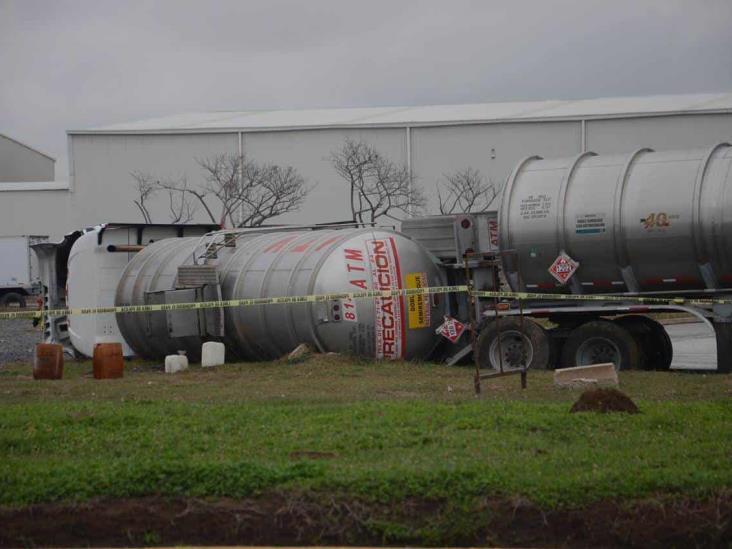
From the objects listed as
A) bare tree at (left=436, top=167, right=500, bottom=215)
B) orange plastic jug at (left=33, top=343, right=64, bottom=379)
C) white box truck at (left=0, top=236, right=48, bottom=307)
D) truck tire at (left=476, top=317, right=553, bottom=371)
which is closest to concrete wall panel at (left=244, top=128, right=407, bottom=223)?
bare tree at (left=436, top=167, right=500, bottom=215)

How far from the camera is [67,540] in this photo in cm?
858

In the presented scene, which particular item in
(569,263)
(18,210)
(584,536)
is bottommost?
(584,536)

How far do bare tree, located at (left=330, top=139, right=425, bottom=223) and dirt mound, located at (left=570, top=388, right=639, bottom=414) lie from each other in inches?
1542

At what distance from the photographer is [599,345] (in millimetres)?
18891

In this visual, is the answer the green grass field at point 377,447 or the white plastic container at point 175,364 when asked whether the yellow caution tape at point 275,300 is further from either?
the green grass field at point 377,447

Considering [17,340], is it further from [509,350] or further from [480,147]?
[480,147]

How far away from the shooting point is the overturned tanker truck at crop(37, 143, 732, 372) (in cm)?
1797

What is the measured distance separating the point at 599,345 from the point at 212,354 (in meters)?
6.46

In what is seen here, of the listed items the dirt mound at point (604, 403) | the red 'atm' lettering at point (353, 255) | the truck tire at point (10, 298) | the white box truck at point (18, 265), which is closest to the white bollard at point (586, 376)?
the dirt mound at point (604, 403)

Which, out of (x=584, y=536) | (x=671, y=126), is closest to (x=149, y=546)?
(x=584, y=536)

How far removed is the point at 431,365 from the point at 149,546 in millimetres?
11229

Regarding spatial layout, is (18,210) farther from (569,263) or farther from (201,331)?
(569,263)

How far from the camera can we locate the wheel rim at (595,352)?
61.6 ft

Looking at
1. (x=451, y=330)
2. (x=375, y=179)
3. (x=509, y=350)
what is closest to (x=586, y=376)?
(x=509, y=350)
